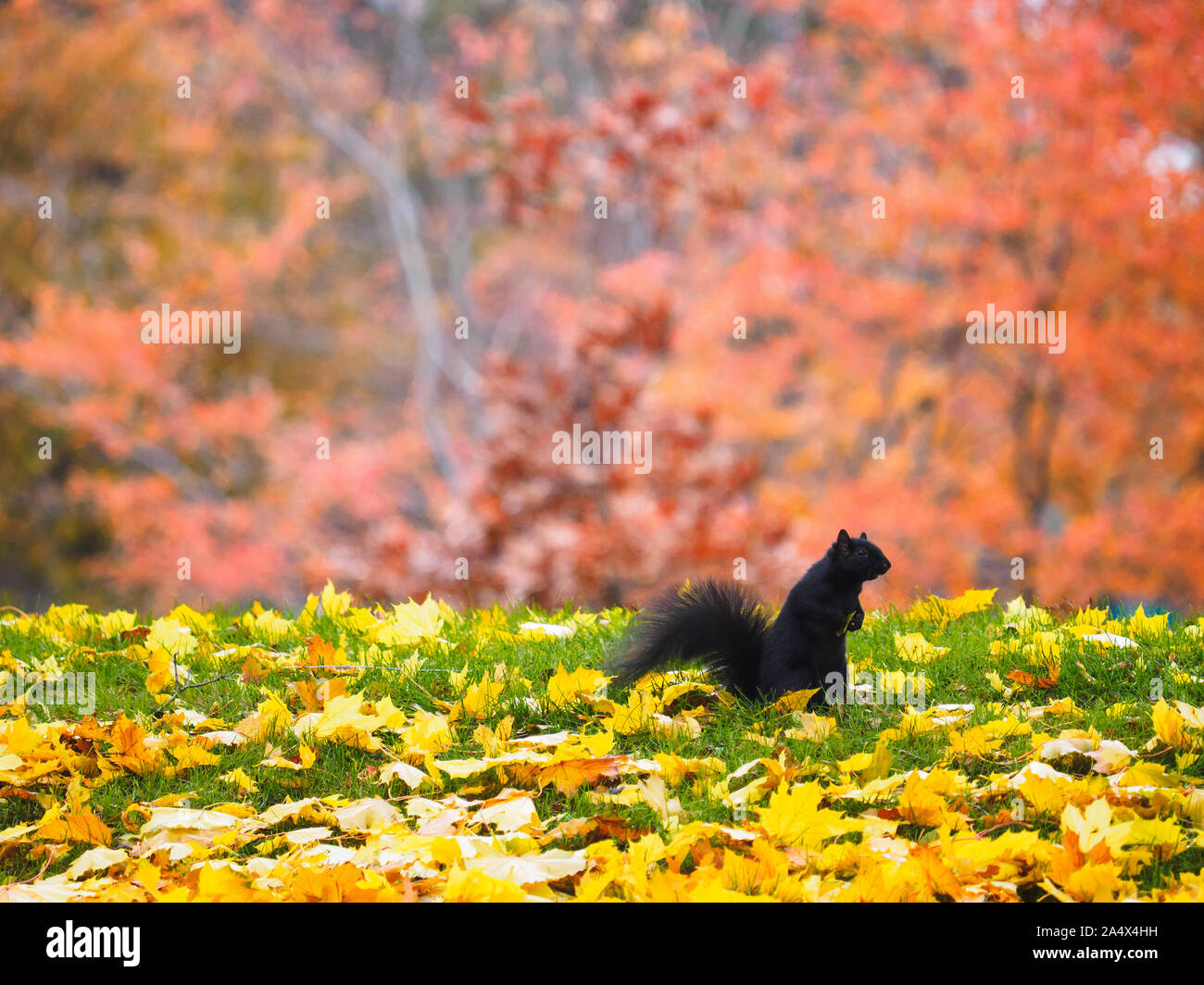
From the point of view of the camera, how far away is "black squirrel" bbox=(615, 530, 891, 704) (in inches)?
103

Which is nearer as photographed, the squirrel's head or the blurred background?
the squirrel's head

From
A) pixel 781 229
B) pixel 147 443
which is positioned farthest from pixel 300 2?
pixel 781 229

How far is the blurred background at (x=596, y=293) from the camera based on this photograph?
7.42 m

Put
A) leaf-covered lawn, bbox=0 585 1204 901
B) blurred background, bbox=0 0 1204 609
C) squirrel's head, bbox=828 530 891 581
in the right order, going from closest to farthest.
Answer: leaf-covered lawn, bbox=0 585 1204 901 < squirrel's head, bbox=828 530 891 581 < blurred background, bbox=0 0 1204 609

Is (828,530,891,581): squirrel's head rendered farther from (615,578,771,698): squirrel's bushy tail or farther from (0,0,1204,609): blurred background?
(0,0,1204,609): blurred background

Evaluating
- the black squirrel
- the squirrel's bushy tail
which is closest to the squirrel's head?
the black squirrel

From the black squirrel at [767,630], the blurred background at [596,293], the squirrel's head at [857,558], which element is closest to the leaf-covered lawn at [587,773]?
the black squirrel at [767,630]

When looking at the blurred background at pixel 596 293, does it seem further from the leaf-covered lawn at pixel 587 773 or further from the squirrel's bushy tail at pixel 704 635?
the squirrel's bushy tail at pixel 704 635

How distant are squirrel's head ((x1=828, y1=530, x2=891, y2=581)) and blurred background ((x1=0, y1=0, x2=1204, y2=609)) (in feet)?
11.6

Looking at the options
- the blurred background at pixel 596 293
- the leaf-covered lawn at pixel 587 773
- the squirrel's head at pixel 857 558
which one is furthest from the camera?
the blurred background at pixel 596 293

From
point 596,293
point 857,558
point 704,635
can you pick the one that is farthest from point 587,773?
point 596,293

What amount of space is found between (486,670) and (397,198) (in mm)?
8443
